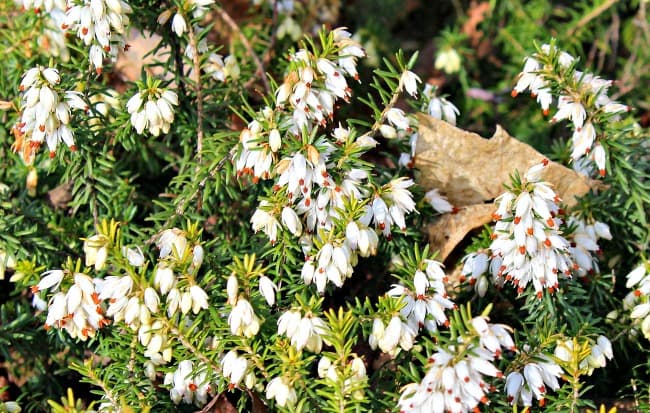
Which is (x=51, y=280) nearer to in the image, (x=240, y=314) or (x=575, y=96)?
(x=240, y=314)

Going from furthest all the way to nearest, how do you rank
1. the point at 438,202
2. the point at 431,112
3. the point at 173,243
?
the point at 431,112 < the point at 438,202 < the point at 173,243

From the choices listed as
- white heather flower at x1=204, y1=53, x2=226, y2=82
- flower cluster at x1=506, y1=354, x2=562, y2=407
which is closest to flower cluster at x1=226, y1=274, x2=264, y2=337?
flower cluster at x1=506, y1=354, x2=562, y2=407

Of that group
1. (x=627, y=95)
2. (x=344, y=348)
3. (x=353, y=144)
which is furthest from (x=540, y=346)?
(x=627, y=95)

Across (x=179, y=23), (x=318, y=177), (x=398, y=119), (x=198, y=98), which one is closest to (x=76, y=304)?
(x=318, y=177)

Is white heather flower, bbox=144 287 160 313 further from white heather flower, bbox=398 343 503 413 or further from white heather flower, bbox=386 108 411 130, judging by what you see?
white heather flower, bbox=386 108 411 130

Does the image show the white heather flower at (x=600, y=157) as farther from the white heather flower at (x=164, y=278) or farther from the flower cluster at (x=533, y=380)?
the white heather flower at (x=164, y=278)

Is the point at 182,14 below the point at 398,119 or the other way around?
the other way around

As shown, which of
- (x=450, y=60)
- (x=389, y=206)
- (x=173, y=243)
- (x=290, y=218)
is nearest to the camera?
(x=173, y=243)

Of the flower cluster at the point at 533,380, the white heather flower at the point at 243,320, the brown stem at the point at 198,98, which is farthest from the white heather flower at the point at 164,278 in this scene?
the flower cluster at the point at 533,380
